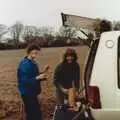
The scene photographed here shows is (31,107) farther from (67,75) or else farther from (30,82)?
(67,75)

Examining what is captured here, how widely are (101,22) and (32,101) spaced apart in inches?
99.0

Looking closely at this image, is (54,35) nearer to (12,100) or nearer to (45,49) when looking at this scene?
(45,49)

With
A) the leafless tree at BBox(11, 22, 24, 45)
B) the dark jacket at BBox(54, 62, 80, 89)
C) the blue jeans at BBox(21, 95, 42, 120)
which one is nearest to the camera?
the blue jeans at BBox(21, 95, 42, 120)

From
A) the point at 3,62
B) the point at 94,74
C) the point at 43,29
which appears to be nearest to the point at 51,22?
the point at 43,29

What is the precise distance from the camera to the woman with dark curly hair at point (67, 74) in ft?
29.0

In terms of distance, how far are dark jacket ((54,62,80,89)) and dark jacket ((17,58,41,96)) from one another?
14.3 inches

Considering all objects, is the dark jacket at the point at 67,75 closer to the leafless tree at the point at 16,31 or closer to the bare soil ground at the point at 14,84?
the bare soil ground at the point at 14,84

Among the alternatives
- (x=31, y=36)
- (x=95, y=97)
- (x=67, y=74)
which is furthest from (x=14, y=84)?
(x=95, y=97)

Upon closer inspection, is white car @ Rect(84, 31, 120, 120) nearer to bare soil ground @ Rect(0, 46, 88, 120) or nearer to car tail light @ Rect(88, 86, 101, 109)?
car tail light @ Rect(88, 86, 101, 109)

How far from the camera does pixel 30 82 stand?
880 centimetres

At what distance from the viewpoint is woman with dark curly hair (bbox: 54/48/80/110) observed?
8836 millimetres

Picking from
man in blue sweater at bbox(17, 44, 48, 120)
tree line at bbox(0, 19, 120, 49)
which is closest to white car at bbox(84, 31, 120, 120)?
man in blue sweater at bbox(17, 44, 48, 120)

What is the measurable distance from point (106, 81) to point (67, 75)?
2.90 metres

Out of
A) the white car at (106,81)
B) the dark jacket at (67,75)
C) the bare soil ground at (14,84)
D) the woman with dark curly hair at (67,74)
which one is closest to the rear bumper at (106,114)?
the white car at (106,81)
